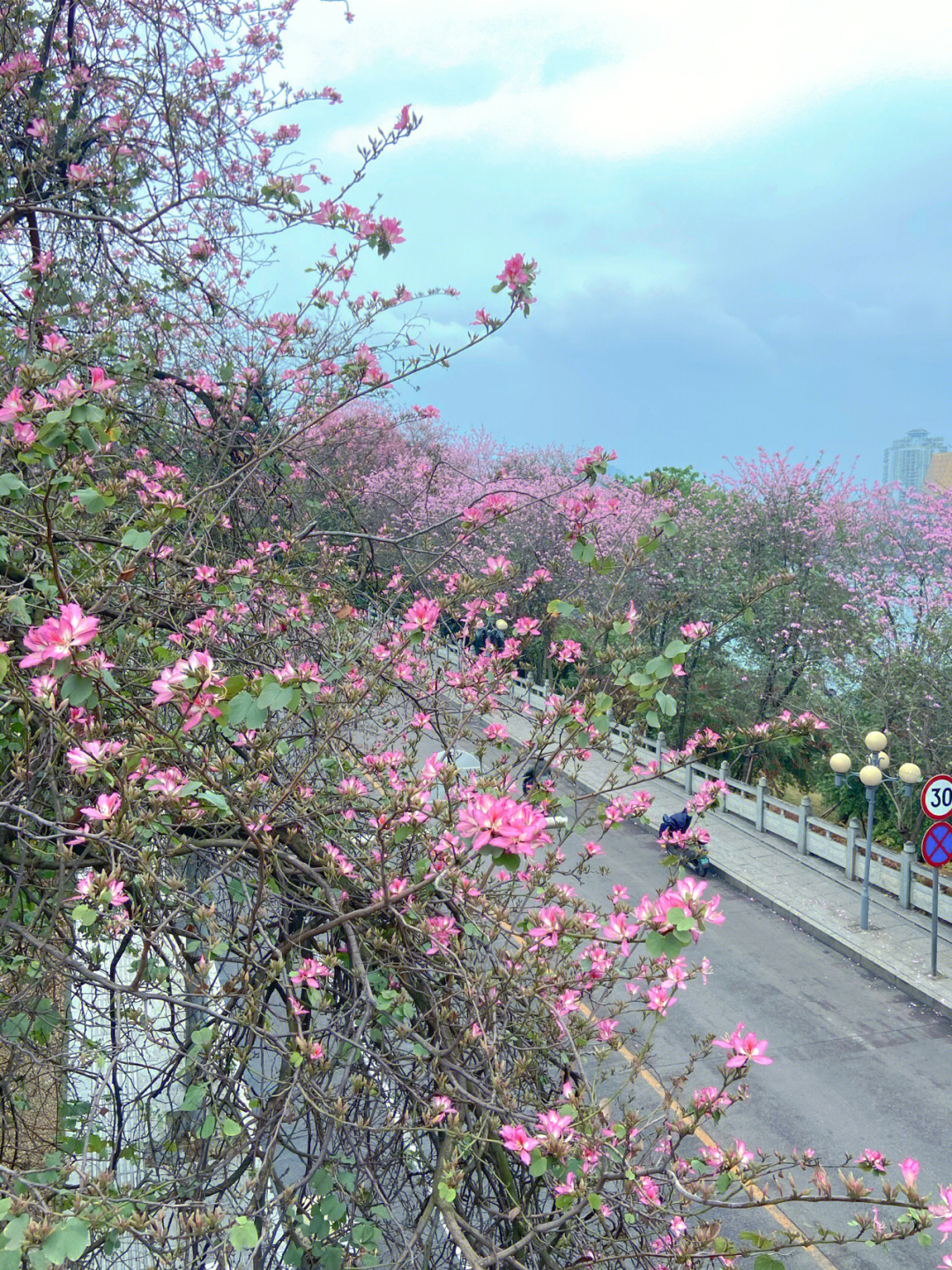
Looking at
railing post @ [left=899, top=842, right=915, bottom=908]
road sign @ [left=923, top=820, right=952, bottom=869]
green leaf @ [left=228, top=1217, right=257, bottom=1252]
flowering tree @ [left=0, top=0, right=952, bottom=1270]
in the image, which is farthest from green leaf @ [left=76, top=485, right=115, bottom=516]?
railing post @ [left=899, top=842, right=915, bottom=908]

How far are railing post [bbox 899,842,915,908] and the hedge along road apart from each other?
170 centimetres

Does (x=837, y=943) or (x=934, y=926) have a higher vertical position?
(x=934, y=926)

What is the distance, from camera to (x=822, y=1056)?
8977 millimetres

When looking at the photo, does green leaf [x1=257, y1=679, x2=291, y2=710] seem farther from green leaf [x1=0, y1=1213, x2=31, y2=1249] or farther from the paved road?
the paved road

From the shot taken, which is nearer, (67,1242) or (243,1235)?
(67,1242)

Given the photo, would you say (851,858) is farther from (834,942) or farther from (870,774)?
(870,774)

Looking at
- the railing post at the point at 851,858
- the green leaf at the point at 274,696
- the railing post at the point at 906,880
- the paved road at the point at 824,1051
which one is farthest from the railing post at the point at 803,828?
the green leaf at the point at 274,696

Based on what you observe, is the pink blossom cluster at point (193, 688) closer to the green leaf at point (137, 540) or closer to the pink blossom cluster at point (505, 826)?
the green leaf at point (137, 540)

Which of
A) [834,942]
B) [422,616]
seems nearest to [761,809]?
[834,942]

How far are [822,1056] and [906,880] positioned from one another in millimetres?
4372

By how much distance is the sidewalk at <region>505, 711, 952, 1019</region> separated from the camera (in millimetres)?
10570

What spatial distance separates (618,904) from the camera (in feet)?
9.19

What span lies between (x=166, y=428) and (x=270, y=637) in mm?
2492

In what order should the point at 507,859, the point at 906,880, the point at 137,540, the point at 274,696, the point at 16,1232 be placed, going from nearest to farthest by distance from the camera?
the point at 16,1232 → the point at 507,859 → the point at 274,696 → the point at 137,540 → the point at 906,880
